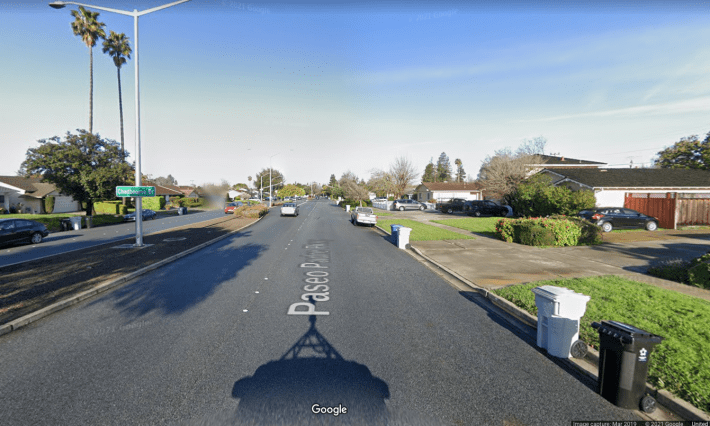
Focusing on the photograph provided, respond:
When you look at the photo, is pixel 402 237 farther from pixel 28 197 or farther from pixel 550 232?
pixel 28 197

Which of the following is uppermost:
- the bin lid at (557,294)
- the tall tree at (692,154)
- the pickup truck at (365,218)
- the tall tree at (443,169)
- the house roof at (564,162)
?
the tall tree at (443,169)

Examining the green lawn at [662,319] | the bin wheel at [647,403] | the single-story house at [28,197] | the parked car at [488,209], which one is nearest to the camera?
the bin wheel at [647,403]

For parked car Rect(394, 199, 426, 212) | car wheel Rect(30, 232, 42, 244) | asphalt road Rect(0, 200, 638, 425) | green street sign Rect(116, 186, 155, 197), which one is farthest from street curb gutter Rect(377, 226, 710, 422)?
parked car Rect(394, 199, 426, 212)

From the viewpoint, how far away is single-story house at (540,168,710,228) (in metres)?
21.8

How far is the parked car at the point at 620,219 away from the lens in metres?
20.8

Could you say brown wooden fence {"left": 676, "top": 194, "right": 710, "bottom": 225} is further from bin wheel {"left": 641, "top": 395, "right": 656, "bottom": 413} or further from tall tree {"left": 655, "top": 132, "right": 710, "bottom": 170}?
bin wheel {"left": 641, "top": 395, "right": 656, "bottom": 413}

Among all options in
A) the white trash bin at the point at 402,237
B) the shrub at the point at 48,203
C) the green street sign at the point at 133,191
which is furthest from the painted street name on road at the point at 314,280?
the shrub at the point at 48,203

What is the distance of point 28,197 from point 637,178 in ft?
215

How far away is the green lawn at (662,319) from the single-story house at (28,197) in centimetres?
4474

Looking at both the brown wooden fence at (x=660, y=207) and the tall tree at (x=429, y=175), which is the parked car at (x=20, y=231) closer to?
the brown wooden fence at (x=660, y=207)

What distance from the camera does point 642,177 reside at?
29797 millimetres

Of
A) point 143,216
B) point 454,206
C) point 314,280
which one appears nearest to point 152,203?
point 143,216

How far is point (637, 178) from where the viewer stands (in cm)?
2961

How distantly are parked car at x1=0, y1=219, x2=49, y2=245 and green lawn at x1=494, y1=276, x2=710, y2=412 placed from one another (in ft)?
73.5
